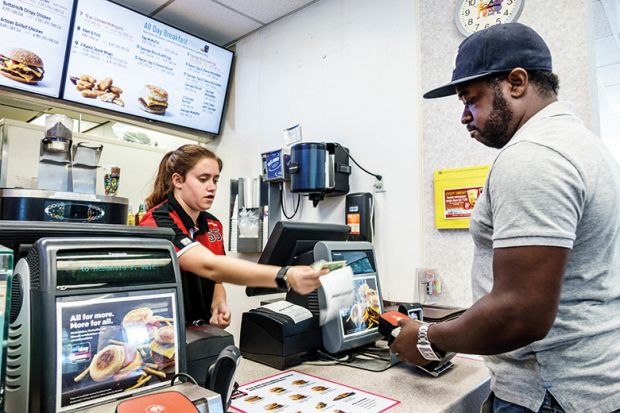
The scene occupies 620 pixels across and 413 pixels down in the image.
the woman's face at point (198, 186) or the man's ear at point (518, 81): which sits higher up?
the man's ear at point (518, 81)

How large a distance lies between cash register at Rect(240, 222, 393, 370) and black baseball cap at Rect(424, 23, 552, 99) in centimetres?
75

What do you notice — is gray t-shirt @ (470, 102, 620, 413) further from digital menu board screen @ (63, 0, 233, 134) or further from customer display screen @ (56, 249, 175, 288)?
digital menu board screen @ (63, 0, 233, 134)

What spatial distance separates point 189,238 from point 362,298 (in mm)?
666

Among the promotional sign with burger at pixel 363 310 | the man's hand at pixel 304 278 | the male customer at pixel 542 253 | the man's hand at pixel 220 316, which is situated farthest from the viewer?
the man's hand at pixel 220 316

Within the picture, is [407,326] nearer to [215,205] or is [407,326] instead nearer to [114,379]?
[114,379]

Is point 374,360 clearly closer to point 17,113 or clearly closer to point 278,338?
point 278,338

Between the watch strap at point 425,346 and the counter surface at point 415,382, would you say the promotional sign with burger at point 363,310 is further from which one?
the watch strap at point 425,346

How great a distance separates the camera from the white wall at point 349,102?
7.67ft

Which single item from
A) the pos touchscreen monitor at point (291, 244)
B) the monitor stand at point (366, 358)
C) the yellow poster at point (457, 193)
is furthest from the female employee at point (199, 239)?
the yellow poster at point (457, 193)

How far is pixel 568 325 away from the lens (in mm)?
873

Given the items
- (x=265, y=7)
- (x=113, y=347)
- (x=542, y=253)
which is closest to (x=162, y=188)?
(x=113, y=347)

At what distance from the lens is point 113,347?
2.47ft

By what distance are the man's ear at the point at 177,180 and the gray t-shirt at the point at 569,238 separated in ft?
4.41

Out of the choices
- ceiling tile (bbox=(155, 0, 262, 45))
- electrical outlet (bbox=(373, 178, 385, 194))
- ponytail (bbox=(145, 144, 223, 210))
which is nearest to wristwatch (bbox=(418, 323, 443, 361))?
ponytail (bbox=(145, 144, 223, 210))
